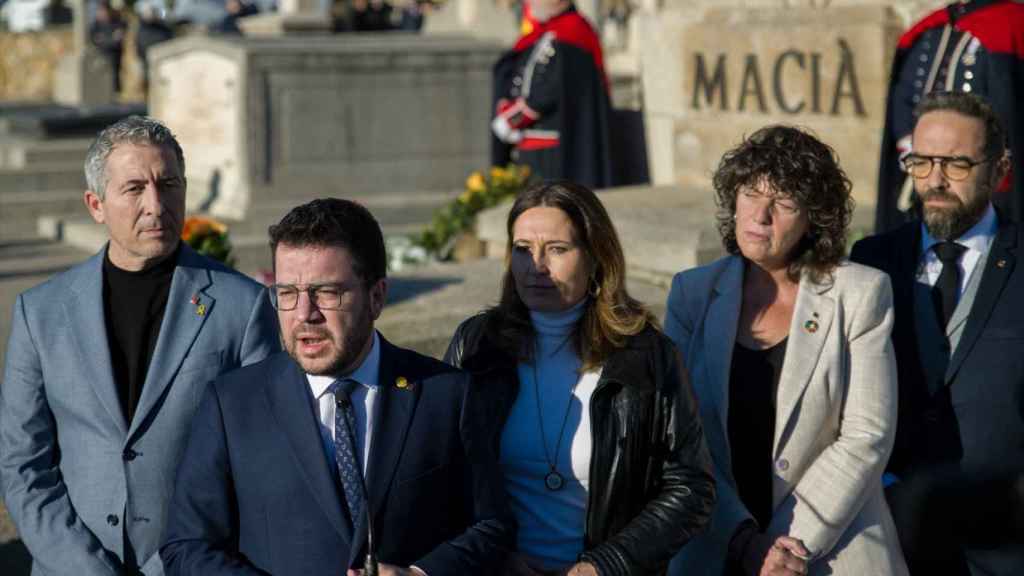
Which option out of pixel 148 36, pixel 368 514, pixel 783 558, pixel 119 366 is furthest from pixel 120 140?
pixel 148 36

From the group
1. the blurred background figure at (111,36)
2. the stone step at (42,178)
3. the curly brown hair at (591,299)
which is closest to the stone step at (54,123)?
the stone step at (42,178)

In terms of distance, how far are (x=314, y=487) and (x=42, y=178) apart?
42.1 ft

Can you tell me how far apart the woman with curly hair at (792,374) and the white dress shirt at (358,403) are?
3.60 ft

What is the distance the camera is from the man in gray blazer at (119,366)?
3643 mm

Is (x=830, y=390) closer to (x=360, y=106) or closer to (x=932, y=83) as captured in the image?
(x=932, y=83)

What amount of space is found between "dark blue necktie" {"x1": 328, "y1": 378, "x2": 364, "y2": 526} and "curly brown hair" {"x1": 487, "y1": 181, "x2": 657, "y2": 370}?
0.66 metres

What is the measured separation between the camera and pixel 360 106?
13391mm

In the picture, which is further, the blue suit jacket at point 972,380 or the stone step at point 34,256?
the stone step at point 34,256

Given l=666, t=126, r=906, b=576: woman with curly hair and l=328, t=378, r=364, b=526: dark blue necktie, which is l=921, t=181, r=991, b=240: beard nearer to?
l=666, t=126, r=906, b=576: woman with curly hair

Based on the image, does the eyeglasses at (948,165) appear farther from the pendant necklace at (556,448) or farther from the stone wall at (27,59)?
the stone wall at (27,59)

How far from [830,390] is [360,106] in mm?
9735

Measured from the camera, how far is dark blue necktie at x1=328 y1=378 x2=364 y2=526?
3154 millimetres

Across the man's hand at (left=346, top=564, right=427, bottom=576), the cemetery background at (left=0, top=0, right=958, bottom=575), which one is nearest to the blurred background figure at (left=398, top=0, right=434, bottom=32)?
the cemetery background at (left=0, top=0, right=958, bottom=575)

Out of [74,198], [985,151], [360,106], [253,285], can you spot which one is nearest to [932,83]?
[985,151]
